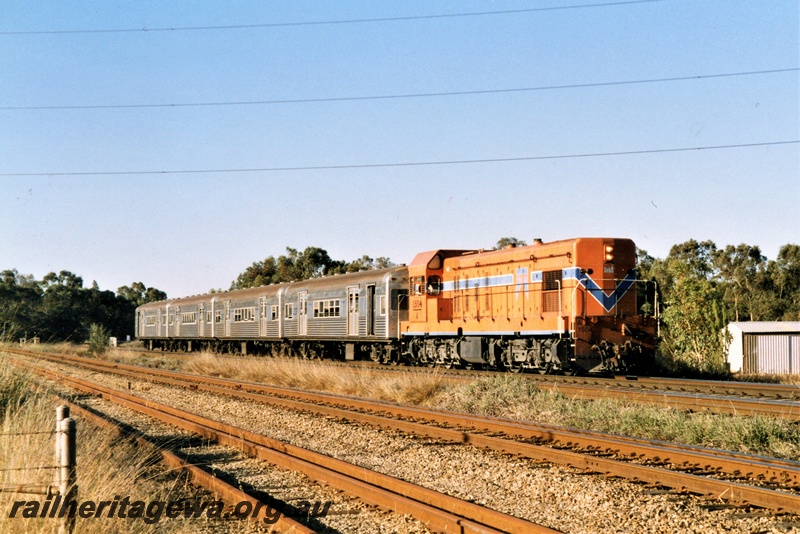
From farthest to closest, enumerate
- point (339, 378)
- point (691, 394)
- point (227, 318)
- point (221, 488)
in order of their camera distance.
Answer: point (227, 318), point (339, 378), point (691, 394), point (221, 488)

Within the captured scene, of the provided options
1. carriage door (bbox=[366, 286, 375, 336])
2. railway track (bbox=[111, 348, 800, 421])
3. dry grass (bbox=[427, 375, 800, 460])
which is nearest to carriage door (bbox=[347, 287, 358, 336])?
carriage door (bbox=[366, 286, 375, 336])

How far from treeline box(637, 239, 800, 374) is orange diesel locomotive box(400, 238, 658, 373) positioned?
1568cm

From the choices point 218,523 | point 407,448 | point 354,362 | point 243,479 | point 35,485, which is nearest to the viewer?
point 35,485

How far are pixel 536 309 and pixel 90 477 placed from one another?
1473 centimetres

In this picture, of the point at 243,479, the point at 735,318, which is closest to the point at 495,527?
the point at 243,479

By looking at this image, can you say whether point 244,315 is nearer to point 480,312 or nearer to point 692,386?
point 480,312

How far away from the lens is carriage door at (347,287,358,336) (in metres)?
27.9

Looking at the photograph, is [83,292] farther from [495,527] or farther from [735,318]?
[495,527]

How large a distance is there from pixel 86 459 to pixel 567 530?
15.9 feet

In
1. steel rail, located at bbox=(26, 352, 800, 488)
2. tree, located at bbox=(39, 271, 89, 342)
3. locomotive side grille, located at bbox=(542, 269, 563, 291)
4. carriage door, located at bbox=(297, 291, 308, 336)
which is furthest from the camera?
tree, located at bbox=(39, 271, 89, 342)

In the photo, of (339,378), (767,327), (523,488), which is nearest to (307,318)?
(339,378)

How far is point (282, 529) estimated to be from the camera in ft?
20.3

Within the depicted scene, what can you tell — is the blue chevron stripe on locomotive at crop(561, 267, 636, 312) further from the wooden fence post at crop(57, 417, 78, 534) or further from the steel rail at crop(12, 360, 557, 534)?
the wooden fence post at crop(57, 417, 78, 534)

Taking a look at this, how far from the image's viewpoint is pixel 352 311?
92.3 ft
